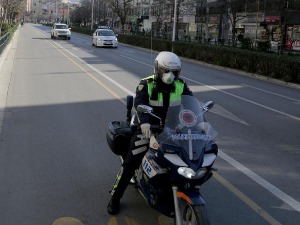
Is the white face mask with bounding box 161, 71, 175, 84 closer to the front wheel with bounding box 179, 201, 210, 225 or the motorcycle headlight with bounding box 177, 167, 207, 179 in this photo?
the motorcycle headlight with bounding box 177, 167, 207, 179

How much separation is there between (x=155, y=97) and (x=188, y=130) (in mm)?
804

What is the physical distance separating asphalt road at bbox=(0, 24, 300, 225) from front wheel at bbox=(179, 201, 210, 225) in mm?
763

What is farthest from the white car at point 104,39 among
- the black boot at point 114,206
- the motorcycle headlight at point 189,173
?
the motorcycle headlight at point 189,173

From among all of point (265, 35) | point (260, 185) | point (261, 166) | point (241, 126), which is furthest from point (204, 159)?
point (265, 35)

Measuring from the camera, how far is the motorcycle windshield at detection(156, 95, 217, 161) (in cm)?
354

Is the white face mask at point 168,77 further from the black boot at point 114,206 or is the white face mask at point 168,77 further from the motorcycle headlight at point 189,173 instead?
the black boot at point 114,206

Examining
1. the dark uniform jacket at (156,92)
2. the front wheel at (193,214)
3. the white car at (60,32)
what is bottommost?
the front wheel at (193,214)

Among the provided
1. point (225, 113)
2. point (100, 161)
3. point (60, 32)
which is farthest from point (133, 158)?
point (60, 32)

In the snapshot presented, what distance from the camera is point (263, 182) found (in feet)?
18.8

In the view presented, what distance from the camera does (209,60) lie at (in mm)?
27875

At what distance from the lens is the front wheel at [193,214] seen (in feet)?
11.1

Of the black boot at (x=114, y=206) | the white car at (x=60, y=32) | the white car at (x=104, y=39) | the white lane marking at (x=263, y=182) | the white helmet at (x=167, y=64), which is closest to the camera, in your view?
the white helmet at (x=167, y=64)

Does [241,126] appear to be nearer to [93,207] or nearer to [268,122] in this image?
[268,122]

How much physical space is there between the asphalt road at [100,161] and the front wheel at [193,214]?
0.76 m
